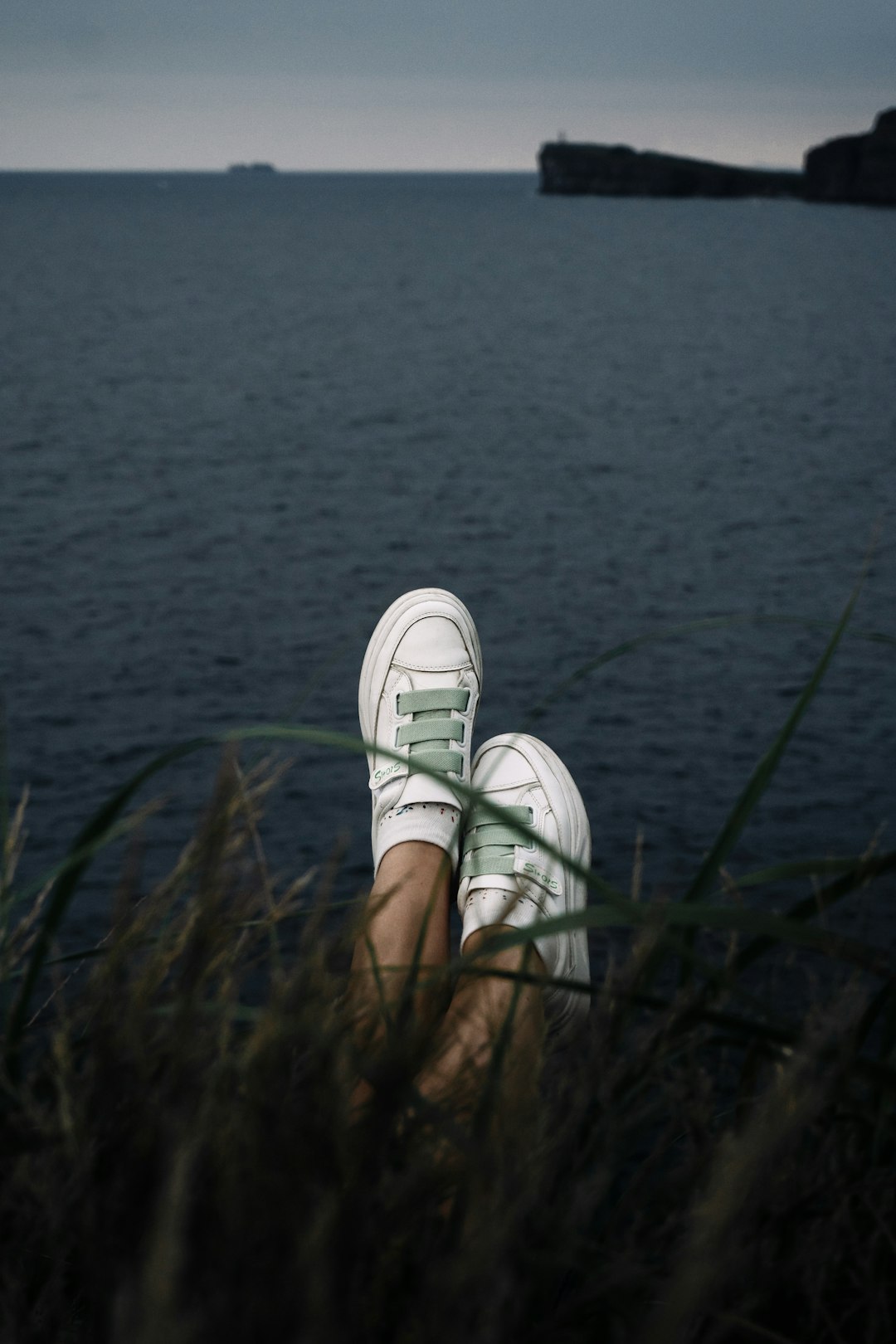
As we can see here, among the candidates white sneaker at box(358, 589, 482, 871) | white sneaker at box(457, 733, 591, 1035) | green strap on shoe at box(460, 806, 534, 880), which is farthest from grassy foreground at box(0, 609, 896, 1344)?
white sneaker at box(358, 589, 482, 871)

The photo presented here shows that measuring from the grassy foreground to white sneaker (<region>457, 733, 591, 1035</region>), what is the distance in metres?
0.70

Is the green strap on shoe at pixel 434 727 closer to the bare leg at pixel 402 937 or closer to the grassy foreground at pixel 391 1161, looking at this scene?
the bare leg at pixel 402 937

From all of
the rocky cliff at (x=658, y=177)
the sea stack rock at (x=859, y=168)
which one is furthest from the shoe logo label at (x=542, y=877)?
the rocky cliff at (x=658, y=177)

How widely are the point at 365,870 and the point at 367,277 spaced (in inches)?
1788

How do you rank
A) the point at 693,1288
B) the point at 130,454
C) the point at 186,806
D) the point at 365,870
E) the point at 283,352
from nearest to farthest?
the point at 693,1288 < the point at 365,870 < the point at 186,806 < the point at 130,454 < the point at 283,352

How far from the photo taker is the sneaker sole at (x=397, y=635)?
9.42 ft

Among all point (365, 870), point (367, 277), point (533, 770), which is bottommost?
point (365, 870)

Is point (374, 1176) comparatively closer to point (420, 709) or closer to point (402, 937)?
point (402, 937)

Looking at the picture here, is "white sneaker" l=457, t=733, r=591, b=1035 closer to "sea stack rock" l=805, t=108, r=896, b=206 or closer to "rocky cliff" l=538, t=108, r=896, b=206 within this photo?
"sea stack rock" l=805, t=108, r=896, b=206

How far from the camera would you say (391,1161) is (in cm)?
75

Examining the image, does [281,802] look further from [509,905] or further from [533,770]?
[509,905]

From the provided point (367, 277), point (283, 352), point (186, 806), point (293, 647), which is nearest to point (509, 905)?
point (186, 806)

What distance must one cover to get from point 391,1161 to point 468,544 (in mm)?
10355

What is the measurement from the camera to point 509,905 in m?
0.67
